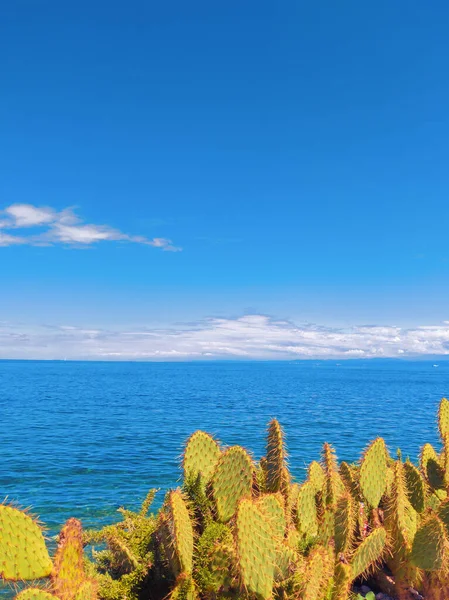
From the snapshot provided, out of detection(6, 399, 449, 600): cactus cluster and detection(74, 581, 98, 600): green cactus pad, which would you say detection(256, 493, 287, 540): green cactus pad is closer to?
detection(6, 399, 449, 600): cactus cluster

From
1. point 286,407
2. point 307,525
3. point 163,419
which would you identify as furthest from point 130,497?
point 286,407

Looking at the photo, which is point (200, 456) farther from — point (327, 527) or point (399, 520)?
point (399, 520)

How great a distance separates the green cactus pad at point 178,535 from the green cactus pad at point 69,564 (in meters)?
0.87

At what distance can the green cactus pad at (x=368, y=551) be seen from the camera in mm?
5527

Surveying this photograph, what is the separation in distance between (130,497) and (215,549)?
42.7ft

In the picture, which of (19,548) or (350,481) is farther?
(350,481)

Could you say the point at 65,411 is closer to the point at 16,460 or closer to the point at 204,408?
the point at 204,408

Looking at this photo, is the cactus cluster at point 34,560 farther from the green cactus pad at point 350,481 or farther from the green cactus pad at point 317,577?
the green cactus pad at point 350,481

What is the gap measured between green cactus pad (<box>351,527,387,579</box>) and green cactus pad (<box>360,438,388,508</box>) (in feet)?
2.76

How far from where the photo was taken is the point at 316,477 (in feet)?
22.1

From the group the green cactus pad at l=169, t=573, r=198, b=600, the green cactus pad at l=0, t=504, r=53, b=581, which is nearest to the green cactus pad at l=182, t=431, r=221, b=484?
the green cactus pad at l=169, t=573, r=198, b=600

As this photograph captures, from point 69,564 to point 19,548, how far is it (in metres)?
0.51

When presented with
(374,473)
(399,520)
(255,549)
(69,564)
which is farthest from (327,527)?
(69,564)

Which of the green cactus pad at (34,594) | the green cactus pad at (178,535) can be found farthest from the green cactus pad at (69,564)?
the green cactus pad at (178,535)
